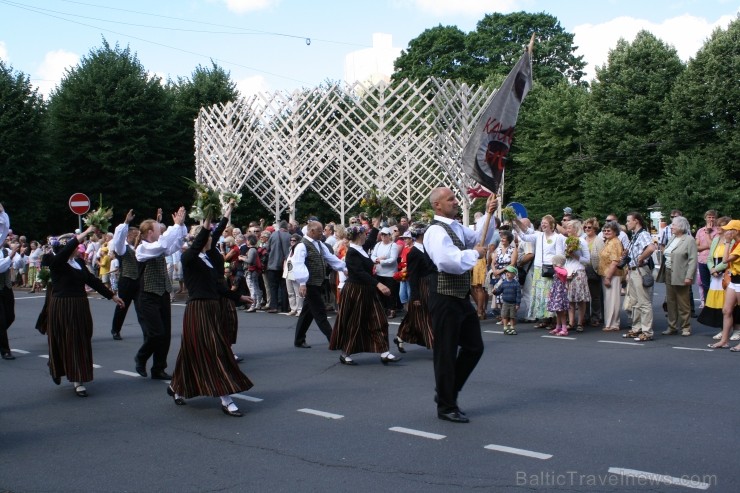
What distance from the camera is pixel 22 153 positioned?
3325cm

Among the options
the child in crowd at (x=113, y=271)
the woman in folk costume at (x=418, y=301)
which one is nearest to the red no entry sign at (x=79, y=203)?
the child in crowd at (x=113, y=271)

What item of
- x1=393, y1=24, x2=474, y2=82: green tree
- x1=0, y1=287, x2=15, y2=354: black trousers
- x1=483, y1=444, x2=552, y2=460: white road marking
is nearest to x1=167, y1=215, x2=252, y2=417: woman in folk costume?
x1=483, y1=444, x2=552, y2=460: white road marking

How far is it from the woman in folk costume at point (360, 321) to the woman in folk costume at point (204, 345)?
8.50 feet

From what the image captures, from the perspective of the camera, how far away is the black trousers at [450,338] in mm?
Result: 6859

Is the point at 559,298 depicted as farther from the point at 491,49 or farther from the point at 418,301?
the point at 491,49

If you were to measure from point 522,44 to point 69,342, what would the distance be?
45.3 metres

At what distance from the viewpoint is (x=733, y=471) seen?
531cm

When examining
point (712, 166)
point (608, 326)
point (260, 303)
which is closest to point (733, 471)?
point (608, 326)

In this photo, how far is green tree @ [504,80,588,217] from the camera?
40.8 metres

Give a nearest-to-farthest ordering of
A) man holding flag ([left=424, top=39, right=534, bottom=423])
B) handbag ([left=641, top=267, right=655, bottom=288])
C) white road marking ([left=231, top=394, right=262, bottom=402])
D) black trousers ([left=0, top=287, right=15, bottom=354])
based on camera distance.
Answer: man holding flag ([left=424, top=39, right=534, bottom=423]) < white road marking ([left=231, top=394, right=262, bottom=402]) < black trousers ([left=0, top=287, right=15, bottom=354]) < handbag ([left=641, top=267, right=655, bottom=288])

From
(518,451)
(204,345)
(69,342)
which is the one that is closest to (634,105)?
(69,342)

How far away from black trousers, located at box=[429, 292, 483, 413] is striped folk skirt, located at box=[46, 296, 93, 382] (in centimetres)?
394

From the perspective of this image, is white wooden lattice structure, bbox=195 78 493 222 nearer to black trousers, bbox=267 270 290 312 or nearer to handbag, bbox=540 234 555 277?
black trousers, bbox=267 270 290 312

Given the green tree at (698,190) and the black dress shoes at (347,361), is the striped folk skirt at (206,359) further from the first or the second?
the green tree at (698,190)
